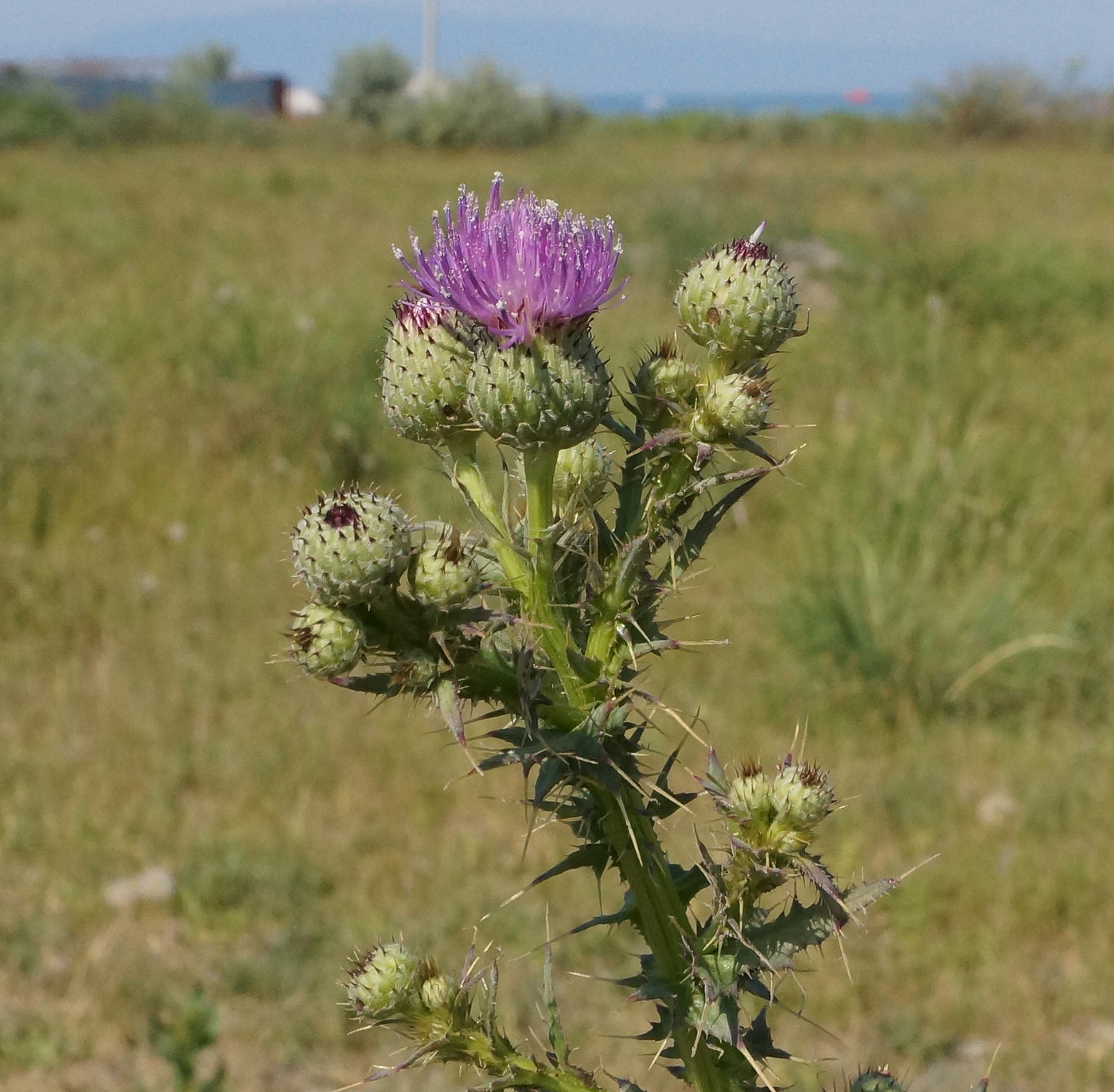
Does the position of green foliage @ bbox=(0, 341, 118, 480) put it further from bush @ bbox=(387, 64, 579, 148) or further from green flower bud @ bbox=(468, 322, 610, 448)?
bush @ bbox=(387, 64, 579, 148)

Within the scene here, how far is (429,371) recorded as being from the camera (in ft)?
3.79

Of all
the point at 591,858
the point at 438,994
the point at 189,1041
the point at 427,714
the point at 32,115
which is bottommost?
the point at 189,1041

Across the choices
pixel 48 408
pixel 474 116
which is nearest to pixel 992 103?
pixel 474 116

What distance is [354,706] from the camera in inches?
205

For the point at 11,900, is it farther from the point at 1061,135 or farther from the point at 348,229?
the point at 1061,135

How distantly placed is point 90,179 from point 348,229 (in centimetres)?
633

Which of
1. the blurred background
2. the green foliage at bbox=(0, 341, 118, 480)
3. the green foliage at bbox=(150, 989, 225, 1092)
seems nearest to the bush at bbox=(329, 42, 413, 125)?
the blurred background

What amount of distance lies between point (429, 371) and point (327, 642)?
29cm

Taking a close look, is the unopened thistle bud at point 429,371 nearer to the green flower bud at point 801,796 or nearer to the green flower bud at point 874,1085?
the green flower bud at point 801,796

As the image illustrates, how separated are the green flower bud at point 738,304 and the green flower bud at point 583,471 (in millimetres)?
156

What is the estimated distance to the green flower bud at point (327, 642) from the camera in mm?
1021

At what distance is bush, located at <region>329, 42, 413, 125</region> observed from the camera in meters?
33.8

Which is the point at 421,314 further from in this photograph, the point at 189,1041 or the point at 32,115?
the point at 32,115

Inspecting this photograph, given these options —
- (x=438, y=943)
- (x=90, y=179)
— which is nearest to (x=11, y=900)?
(x=438, y=943)
